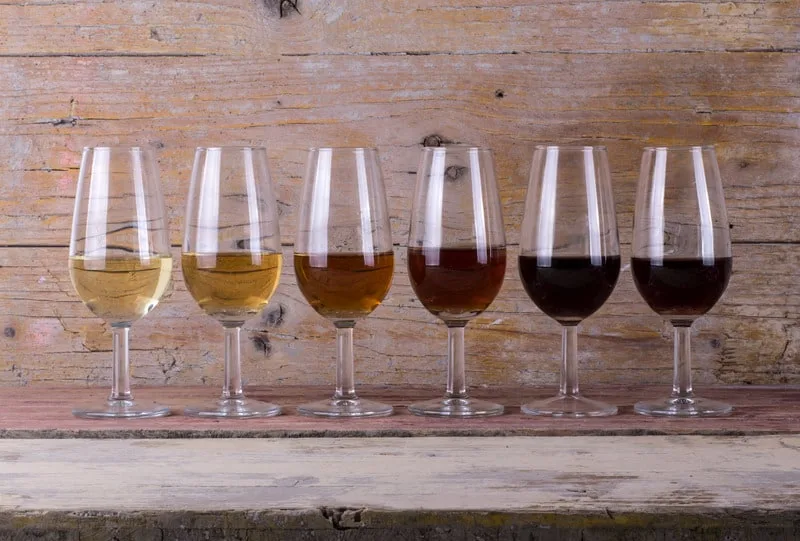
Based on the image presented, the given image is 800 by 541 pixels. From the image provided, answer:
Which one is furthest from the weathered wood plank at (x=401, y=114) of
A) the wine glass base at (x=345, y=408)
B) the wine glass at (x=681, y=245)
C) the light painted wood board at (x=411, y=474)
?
the light painted wood board at (x=411, y=474)

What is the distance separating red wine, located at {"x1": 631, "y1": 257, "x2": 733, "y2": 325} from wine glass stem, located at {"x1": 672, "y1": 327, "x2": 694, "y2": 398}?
3 cm

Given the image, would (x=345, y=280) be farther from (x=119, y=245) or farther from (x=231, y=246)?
(x=119, y=245)

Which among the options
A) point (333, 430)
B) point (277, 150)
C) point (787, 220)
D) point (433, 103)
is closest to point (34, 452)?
point (333, 430)

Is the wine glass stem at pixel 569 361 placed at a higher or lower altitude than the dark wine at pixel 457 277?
lower

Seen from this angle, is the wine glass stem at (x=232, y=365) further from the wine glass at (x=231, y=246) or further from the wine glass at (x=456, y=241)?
the wine glass at (x=456, y=241)

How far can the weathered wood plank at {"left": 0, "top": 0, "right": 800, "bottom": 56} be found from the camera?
1.41 m

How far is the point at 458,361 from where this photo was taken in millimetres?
1262

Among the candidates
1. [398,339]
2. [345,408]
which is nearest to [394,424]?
[345,408]

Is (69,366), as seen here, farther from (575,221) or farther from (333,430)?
(575,221)

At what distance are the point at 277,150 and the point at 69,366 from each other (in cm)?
41

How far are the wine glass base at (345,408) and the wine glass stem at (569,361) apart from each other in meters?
0.21

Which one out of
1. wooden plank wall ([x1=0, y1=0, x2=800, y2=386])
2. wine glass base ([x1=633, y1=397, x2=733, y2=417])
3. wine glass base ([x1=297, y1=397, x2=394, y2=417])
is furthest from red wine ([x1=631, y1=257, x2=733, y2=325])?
wine glass base ([x1=297, y1=397, x2=394, y2=417])

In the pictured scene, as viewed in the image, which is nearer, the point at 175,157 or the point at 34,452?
the point at 34,452

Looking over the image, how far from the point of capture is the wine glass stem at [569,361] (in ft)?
4.11
